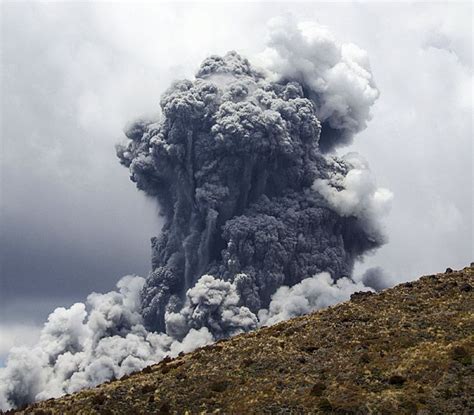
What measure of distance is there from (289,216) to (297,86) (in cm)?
2499

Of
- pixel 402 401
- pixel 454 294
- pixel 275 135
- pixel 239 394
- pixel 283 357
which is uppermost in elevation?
pixel 275 135

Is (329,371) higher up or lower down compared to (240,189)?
lower down

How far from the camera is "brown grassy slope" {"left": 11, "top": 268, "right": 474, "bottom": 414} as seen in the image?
48.0 m

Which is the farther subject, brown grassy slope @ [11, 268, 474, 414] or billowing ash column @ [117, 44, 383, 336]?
billowing ash column @ [117, 44, 383, 336]

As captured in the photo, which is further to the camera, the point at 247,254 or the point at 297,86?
the point at 297,86

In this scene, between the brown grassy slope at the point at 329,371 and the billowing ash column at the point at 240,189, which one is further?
the billowing ash column at the point at 240,189

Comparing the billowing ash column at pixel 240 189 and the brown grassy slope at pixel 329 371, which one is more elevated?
the billowing ash column at pixel 240 189

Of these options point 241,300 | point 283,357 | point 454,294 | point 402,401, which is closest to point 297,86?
point 241,300

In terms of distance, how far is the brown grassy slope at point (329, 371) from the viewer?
4797 centimetres

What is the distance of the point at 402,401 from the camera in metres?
46.8

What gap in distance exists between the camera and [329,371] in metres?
53.6

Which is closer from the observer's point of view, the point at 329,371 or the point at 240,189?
the point at 329,371

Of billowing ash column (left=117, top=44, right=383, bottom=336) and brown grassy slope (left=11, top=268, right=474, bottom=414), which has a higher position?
billowing ash column (left=117, top=44, right=383, bottom=336)

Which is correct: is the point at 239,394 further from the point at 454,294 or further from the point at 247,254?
the point at 247,254
